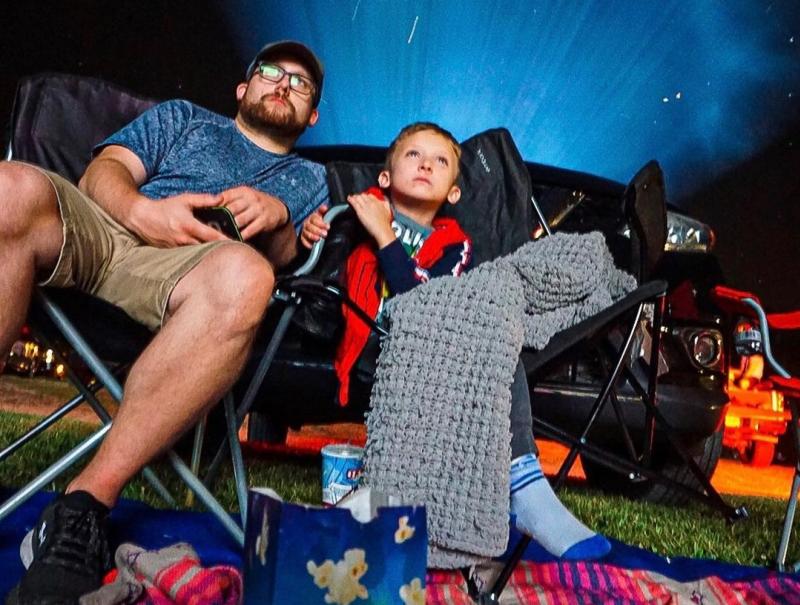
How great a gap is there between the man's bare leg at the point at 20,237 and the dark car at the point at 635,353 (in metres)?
0.81

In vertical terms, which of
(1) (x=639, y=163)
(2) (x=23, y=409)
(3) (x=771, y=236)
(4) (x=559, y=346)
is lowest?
(2) (x=23, y=409)

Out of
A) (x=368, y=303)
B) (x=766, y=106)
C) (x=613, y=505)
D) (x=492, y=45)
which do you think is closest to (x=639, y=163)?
(x=766, y=106)

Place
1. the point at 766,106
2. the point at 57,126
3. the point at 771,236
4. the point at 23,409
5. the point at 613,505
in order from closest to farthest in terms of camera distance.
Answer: the point at 57,126, the point at 613,505, the point at 23,409, the point at 771,236, the point at 766,106

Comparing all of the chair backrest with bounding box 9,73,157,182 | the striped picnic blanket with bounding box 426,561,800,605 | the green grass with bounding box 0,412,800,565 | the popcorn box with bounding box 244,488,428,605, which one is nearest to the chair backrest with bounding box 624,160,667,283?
the striped picnic blanket with bounding box 426,561,800,605

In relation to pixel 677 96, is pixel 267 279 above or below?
below

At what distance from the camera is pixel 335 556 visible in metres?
0.82

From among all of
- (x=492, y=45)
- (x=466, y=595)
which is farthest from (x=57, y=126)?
(x=492, y=45)

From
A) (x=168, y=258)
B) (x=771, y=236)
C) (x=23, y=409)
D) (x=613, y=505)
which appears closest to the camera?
(x=168, y=258)

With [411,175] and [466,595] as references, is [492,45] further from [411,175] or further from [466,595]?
A: [466,595]

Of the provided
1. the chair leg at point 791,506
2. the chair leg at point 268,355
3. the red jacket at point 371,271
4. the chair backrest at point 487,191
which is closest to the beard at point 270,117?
the chair backrest at point 487,191

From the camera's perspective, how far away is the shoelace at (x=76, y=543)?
116cm

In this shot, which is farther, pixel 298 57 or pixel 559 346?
pixel 298 57

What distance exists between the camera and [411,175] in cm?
208

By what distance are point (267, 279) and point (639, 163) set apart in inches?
282
